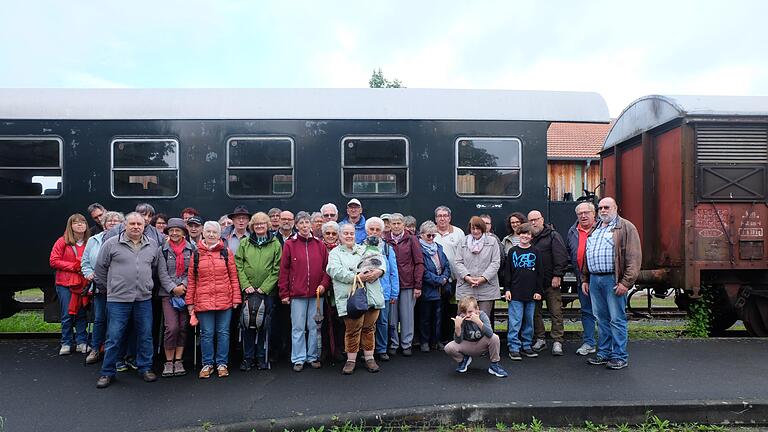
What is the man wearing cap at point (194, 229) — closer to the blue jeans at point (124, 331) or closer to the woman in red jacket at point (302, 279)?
the blue jeans at point (124, 331)

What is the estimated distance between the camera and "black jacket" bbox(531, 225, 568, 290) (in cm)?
599

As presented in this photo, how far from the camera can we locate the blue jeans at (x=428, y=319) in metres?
6.25

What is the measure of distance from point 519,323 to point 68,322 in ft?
18.8

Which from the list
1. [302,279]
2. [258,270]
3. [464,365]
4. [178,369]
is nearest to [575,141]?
[464,365]

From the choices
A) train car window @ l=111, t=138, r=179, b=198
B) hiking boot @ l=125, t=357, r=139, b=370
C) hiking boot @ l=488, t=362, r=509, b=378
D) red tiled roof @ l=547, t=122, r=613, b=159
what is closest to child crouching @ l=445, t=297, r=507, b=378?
hiking boot @ l=488, t=362, r=509, b=378

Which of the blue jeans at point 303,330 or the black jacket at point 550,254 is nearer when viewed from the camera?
the blue jeans at point 303,330

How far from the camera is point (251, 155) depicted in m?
6.94

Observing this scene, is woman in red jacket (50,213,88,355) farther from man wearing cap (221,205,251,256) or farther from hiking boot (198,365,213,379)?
hiking boot (198,365,213,379)

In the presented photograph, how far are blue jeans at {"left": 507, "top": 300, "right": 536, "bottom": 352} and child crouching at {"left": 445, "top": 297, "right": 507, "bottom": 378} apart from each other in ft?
2.45

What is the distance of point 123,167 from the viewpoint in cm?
693

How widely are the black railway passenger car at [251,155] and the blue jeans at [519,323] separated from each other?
1.37 metres

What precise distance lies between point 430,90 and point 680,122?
3.45 metres

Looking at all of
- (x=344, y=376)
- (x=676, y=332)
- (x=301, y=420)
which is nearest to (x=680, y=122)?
(x=676, y=332)

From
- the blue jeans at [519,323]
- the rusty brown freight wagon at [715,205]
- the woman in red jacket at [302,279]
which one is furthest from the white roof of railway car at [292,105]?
the blue jeans at [519,323]
